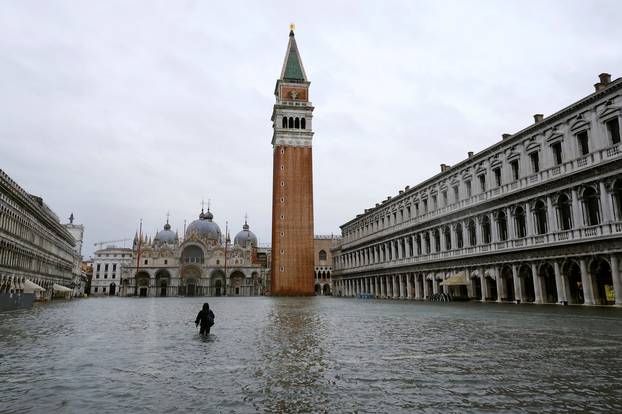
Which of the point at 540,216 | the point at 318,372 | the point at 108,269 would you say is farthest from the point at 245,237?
the point at 318,372

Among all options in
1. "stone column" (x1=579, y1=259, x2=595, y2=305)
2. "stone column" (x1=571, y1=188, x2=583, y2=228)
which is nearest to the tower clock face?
"stone column" (x1=571, y1=188, x2=583, y2=228)

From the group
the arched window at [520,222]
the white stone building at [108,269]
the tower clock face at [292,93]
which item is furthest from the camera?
the white stone building at [108,269]

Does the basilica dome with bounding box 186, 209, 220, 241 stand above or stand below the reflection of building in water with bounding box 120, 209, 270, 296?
above

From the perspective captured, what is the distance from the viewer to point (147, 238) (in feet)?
342

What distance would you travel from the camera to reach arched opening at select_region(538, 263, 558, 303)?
30.1 m

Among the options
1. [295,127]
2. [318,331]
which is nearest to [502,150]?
[318,331]

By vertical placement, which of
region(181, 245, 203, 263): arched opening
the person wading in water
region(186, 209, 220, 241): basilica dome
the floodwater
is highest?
region(186, 209, 220, 241): basilica dome

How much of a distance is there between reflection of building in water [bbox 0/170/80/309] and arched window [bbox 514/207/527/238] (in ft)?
106

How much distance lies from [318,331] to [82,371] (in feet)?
25.8

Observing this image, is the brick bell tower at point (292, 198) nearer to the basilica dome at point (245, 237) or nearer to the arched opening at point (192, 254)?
the arched opening at point (192, 254)

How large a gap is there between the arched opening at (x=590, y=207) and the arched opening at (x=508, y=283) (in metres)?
8.05

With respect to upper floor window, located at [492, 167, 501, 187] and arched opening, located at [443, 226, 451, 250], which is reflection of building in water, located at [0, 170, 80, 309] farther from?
upper floor window, located at [492, 167, 501, 187]

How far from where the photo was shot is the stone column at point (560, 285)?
93.2 ft

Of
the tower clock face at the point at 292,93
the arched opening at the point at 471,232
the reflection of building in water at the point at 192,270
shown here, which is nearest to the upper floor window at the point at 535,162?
the arched opening at the point at 471,232
